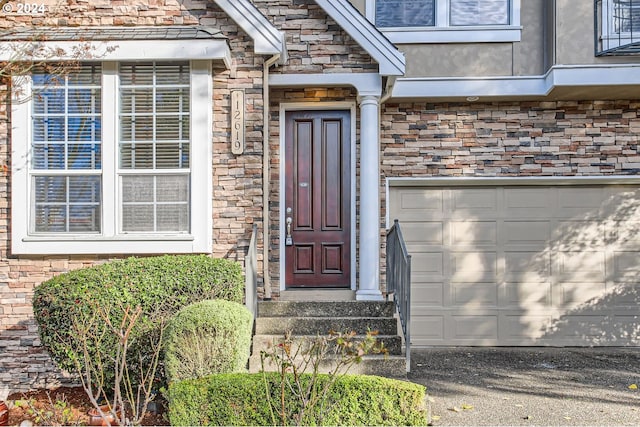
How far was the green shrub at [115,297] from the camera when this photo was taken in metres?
5.36

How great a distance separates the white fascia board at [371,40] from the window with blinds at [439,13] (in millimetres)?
1525

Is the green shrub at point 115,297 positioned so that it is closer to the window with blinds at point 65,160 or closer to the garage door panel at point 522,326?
the window with blinds at point 65,160

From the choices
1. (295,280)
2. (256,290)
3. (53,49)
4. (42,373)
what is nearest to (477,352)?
(295,280)

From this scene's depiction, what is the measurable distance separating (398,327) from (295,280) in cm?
183

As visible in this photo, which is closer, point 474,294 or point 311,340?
point 311,340

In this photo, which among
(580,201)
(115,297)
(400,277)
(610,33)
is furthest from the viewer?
(580,201)

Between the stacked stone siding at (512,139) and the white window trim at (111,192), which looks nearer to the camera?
the white window trim at (111,192)

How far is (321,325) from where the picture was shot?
245 inches

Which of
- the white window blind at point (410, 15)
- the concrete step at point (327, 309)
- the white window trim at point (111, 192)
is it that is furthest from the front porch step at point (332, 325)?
the white window blind at point (410, 15)

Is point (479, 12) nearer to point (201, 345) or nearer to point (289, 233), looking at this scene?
point (289, 233)

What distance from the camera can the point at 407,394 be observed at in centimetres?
440

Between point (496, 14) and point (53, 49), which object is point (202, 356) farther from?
point (496, 14)

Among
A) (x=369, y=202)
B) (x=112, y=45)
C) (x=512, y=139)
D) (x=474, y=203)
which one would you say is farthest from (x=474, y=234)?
(x=112, y=45)

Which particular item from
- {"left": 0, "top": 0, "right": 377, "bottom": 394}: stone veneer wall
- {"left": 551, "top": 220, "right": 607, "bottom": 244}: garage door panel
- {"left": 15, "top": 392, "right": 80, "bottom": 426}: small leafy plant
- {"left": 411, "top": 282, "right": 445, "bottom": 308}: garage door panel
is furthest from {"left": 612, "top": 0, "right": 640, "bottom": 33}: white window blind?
{"left": 15, "top": 392, "right": 80, "bottom": 426}: small leafy plant
